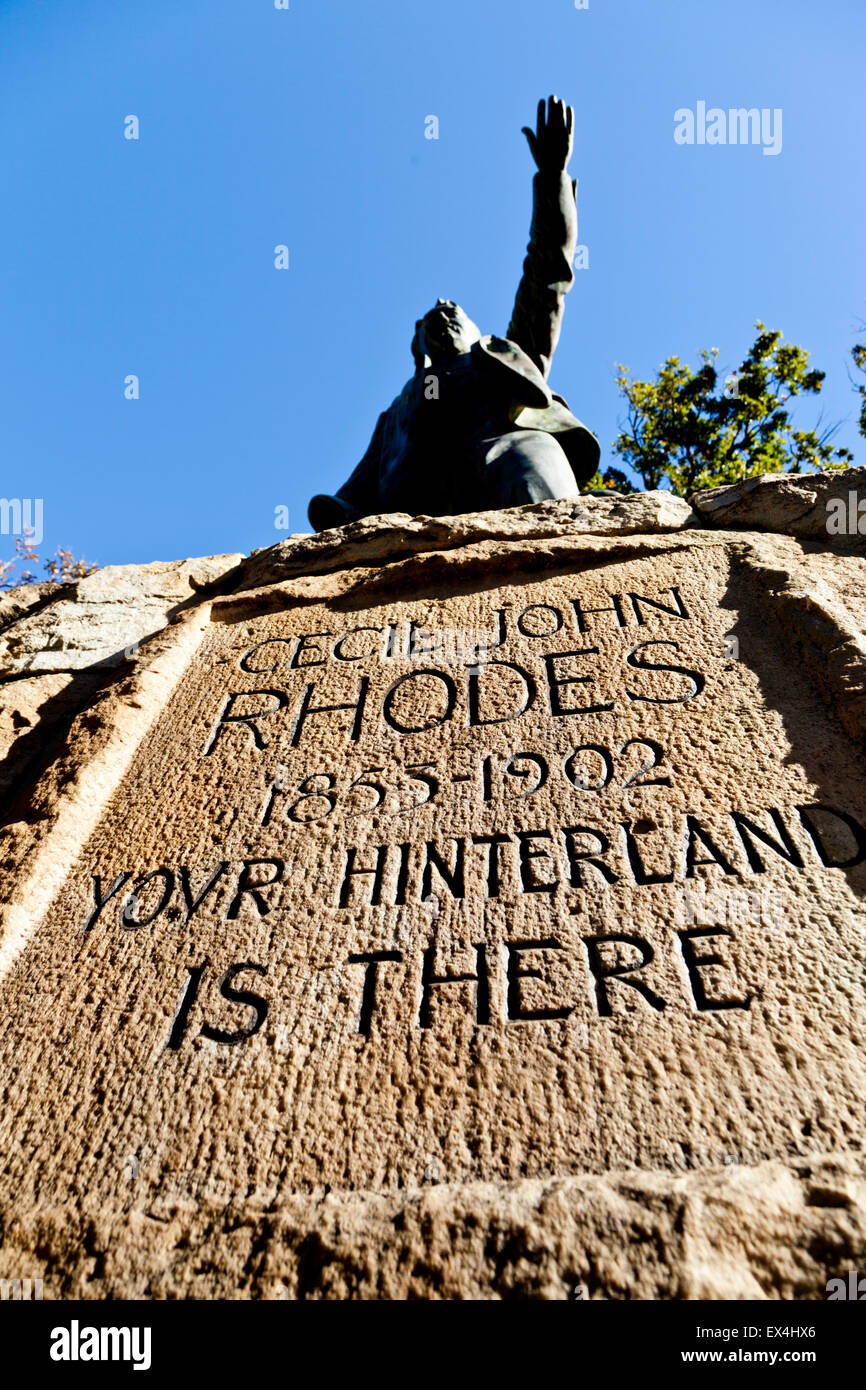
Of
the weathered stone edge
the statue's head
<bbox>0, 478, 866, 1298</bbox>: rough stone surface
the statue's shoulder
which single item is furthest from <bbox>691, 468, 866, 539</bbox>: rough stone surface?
the statue's head

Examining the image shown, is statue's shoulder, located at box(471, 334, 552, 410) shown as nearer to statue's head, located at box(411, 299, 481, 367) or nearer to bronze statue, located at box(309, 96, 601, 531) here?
bronze statue, located at box(309, 96, 601, 531)

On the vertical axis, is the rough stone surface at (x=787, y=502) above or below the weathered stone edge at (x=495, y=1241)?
above

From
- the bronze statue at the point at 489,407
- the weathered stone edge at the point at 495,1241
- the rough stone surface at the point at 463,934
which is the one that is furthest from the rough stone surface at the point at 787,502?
the weathered stone edge at the point at 495,1241

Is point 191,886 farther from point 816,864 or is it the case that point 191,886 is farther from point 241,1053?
point 816,864

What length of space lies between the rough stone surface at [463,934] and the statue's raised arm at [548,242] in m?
1.85

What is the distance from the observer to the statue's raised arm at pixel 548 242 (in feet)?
12.8

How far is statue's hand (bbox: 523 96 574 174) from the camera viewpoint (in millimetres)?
3863

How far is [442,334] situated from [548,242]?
619 mm

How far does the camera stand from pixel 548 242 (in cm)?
397

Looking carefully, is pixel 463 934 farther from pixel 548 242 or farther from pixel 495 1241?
pixel 548 242

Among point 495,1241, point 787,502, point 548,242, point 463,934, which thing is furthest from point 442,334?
point 495,1241

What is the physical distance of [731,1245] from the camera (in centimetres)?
Result: 106

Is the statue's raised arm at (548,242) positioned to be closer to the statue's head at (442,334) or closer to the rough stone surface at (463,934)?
the statue's head at (442,334)

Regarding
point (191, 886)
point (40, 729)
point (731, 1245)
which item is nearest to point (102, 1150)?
point (191, 886)
